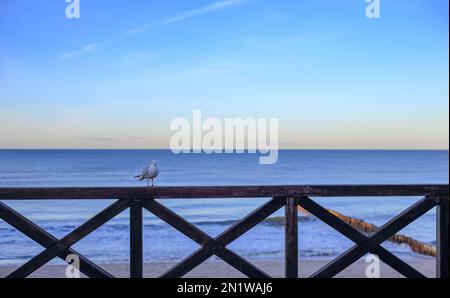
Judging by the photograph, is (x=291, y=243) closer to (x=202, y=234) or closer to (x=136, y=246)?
(x=202, y=234)

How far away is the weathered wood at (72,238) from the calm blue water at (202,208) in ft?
23.8

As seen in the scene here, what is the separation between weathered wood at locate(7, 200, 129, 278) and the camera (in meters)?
Answer: 3.63

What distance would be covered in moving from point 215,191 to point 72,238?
3.47 feet

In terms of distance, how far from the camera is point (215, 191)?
3.62 metres

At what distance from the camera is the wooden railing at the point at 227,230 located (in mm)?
3607

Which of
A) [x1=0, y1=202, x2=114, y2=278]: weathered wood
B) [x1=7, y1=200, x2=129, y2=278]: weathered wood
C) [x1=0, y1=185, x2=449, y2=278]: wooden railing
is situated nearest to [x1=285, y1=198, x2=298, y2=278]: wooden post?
[x1=0, y1=185, x2=449, y2=278]: wooden railing

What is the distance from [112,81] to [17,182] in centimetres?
972

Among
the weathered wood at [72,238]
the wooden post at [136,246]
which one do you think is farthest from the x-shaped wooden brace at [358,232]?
the weathered wood at [72,238]

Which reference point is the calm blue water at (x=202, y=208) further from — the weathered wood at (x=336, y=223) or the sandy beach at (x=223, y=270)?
the weathered wood at (x=336, y=223)

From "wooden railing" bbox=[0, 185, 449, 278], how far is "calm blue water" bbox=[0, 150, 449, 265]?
7.39 metres

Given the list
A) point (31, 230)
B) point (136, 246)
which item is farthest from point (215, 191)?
point (31, 230)
